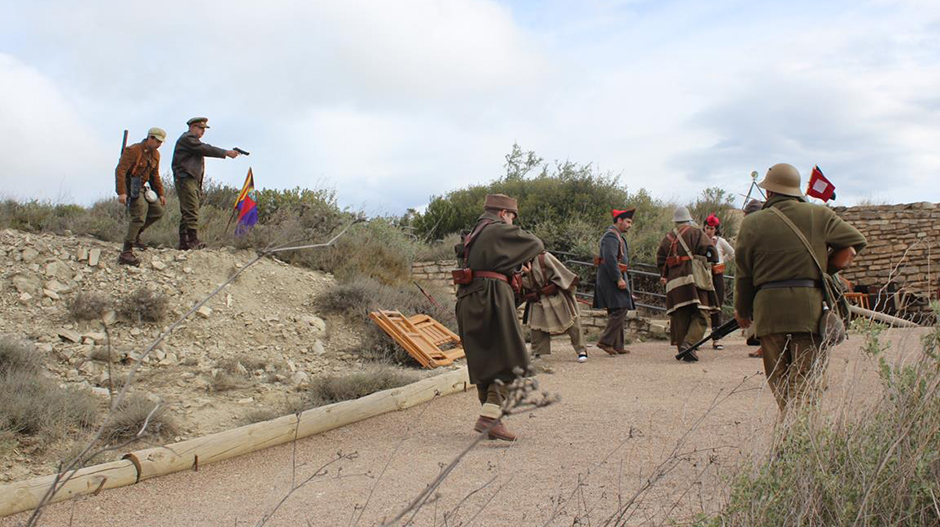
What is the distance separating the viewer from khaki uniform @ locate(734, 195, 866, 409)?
5309 mm

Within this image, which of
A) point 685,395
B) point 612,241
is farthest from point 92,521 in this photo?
point 612,241

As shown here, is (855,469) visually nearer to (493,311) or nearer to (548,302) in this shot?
(493,311)

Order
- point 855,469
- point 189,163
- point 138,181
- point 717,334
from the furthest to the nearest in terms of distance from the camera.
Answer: point 189,163, point 138,181, point 717,334, point 855,469

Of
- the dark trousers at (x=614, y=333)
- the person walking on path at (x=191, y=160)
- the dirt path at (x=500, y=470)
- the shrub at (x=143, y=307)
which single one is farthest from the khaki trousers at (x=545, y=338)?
the person walking on path at (x=191, y=160)

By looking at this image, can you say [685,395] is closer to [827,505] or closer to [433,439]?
[433,439]

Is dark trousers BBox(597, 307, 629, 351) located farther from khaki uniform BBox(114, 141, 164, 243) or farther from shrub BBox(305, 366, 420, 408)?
khaki uniform BBox(114, 141, 164, 243)

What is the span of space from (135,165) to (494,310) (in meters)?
6.54

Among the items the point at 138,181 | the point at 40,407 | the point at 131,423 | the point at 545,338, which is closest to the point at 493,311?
the point at 131,423

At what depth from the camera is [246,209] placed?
1311 centimetres

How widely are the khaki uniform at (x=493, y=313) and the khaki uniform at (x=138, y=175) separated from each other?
6.09m

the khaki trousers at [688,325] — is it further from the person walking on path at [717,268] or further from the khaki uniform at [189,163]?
the khaki uniform at [189,163]

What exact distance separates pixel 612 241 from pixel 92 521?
26.3 ft

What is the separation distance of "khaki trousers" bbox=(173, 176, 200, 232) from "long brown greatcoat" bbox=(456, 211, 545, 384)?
20.5 ft

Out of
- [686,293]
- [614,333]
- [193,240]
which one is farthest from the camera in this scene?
[193,240]
